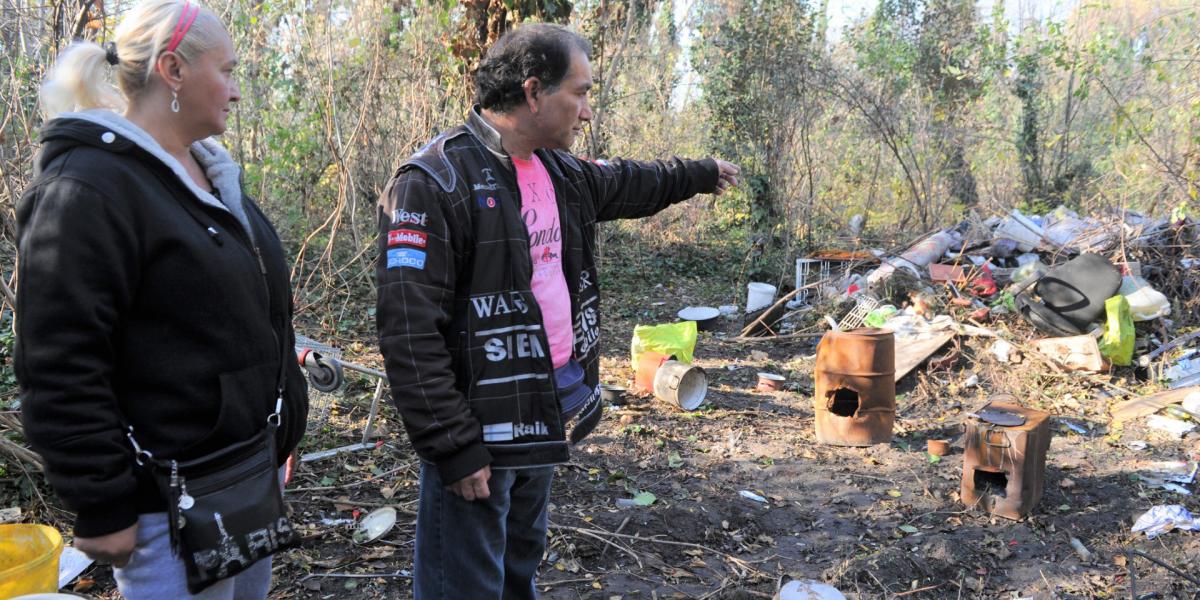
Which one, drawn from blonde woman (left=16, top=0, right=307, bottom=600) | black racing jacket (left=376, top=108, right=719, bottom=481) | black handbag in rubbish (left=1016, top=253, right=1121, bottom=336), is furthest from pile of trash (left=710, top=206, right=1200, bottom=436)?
blonde woman (left=16, top=0, right=307, bottom=600)

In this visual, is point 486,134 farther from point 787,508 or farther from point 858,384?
point 858,384

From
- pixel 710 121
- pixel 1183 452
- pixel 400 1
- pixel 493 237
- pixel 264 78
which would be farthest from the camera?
pixel 710 121

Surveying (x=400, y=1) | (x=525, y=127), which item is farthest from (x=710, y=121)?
(x=525, y=127)

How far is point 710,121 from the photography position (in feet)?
37.1

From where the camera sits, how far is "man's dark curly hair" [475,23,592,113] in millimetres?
2039

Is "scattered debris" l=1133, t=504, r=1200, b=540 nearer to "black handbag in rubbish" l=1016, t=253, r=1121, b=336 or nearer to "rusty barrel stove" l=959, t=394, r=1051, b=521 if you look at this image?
"rusty barrel stove" l=959, t=394, r=1051, b=521

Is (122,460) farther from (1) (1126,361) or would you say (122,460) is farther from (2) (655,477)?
(1) (1126,361)

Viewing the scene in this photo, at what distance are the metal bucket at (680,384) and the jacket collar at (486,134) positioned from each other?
4255 millimetres

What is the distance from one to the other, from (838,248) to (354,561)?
25.0 feet

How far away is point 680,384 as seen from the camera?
620 centimetres

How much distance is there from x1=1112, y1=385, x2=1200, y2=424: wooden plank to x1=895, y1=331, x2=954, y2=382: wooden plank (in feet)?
4.39

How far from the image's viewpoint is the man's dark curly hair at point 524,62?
204 cm

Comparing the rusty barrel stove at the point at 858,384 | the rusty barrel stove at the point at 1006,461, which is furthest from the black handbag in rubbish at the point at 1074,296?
the rusty barrel stove at the point at 1006,461

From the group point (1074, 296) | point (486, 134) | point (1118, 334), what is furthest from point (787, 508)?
point (1074, 296)
